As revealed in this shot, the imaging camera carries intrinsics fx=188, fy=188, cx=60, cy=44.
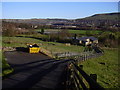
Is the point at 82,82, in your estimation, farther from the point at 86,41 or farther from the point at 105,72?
the point at 86,41

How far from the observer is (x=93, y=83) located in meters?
3.56

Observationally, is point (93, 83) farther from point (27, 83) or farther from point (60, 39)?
point (60, 39)

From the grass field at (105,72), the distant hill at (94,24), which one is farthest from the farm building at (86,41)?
the grass field at (105,72)

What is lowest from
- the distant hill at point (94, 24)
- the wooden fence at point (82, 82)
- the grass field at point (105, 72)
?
the grass field at point (105, 72)

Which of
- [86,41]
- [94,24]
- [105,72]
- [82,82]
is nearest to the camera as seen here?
[82,82]

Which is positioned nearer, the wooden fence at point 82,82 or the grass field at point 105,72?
the wooden fence at point 82,82

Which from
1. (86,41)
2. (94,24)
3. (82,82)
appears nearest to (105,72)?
(82,82)

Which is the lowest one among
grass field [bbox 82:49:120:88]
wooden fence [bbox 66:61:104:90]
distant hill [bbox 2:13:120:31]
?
grass field [bbox 82:49:120:88]

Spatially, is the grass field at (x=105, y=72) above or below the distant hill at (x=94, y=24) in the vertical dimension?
below

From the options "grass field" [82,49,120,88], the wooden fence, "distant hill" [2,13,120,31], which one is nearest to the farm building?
"distant hill" [2,13,120,31]

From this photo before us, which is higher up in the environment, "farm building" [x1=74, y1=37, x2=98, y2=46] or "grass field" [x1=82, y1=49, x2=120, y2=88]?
"farm building" [x1=74, y1=37, x2=98, y2=46]

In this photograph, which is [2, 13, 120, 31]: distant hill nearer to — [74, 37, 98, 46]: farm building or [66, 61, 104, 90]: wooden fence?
→ [74, 37, 98, 46]: farm building

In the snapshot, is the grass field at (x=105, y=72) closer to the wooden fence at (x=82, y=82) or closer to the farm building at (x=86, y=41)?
the wooden fence at (x=82, y=82)

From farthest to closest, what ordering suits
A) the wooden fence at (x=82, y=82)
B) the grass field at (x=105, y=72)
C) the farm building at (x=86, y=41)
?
1. the farm building at (x=86, y=41)
2. the grass field at (x=105, y=72)
3. the wooden fence at (x=82, y=82)
